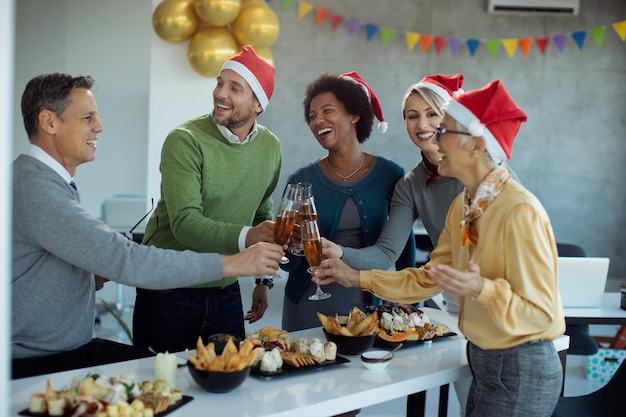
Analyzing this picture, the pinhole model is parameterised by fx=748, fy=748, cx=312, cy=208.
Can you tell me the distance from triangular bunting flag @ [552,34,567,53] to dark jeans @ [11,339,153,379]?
6519 millimetres

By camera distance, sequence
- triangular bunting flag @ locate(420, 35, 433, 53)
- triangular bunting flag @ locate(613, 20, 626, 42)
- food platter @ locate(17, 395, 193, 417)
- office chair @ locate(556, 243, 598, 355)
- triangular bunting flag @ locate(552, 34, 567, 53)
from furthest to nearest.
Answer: triangular bunting flag @ locate(552, 34, 567, 53)
triangular bunting flag @ locate(420, 35, 433, 53)
triangular bunting flag @ locate(613, 20, 626, 42)
office chair @ locate(556, 243, 598, 355)
food platter @ locate(17, 395, 193, 417)

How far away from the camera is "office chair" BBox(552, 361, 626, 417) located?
8.47 feet

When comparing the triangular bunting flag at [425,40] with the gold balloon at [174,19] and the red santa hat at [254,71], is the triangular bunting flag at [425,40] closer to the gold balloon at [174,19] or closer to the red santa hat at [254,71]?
the gold balloon at [174,19]

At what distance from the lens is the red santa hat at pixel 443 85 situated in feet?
9.61

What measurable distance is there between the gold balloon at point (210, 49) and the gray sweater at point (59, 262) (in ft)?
10.9

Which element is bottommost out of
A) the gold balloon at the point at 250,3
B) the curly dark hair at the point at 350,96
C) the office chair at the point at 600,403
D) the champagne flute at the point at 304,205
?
the office chair at the point at 600,403

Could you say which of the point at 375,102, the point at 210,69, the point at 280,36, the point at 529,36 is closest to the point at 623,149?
the point at 529,36

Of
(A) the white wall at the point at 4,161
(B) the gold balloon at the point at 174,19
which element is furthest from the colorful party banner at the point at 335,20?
(A) the white wall at the point at 4,161

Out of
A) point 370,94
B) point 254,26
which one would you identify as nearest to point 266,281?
point 370,94

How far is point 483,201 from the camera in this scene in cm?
211

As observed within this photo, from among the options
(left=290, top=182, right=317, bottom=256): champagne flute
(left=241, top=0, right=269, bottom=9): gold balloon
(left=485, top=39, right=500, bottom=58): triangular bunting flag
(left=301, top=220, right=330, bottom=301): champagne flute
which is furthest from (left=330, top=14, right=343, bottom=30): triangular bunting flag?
(left=301, top=220, right=330, bottom=301): champagne flute

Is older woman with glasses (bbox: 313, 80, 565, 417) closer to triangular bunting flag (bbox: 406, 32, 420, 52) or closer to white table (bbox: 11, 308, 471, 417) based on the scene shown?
white table (bbox: 11, 308, 471, 417)

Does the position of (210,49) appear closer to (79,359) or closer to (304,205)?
(304,205)

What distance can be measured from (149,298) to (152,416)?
1130 millimetres
